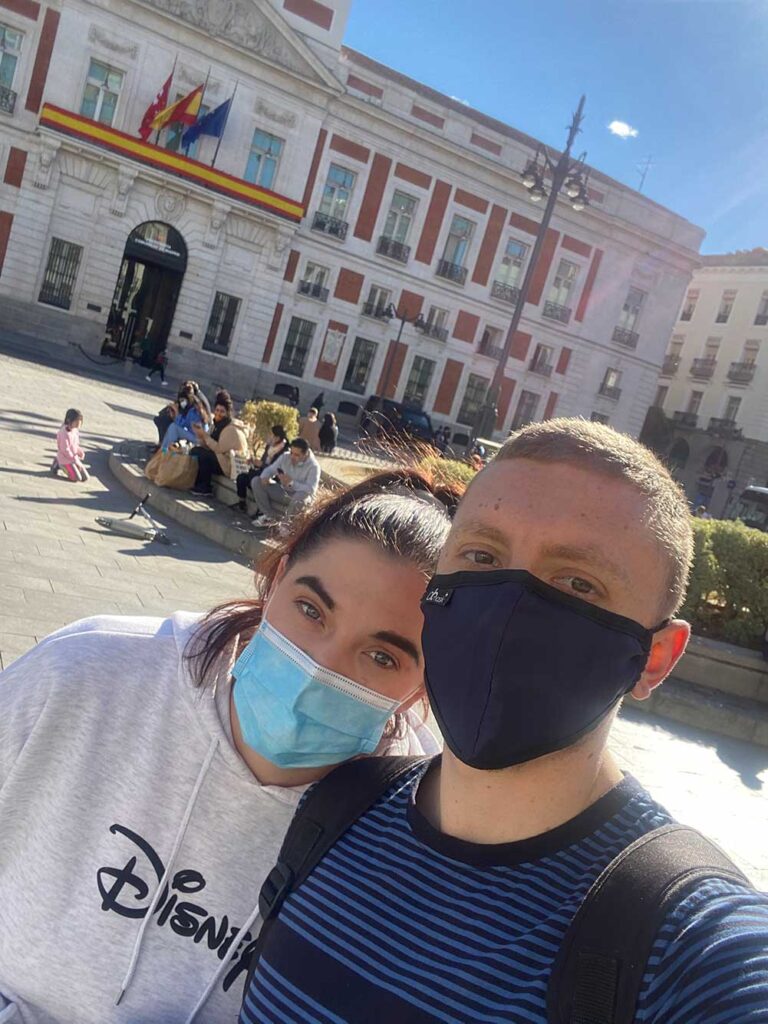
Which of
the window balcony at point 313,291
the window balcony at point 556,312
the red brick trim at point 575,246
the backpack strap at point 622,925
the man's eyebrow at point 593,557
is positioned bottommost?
the backpack strap at point 622,925

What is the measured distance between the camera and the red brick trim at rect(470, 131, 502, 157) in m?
33.9

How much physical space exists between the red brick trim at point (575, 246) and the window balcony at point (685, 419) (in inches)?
566

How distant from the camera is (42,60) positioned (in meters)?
27.7

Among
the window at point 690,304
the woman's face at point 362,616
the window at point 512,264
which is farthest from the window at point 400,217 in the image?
the woman's face at point 362,616

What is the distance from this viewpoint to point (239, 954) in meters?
1.68

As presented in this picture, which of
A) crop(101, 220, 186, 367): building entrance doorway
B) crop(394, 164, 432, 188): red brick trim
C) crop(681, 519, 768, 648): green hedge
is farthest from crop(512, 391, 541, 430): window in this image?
crop(681, 519, 768, 648): green hedge

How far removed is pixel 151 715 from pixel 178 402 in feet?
38.4

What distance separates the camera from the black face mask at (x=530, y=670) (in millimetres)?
1444

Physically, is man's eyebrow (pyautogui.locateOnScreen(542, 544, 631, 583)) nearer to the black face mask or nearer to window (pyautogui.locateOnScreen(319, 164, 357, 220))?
the black face mask

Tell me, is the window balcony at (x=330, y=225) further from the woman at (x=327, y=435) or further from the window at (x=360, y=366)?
the woman at (x=327, y=435)

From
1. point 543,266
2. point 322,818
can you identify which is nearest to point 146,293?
point 543,266

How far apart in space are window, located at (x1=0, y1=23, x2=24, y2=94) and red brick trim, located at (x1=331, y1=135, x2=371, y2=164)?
35.5ft

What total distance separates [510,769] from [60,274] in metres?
31.3

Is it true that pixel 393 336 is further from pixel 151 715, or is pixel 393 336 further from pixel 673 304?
pixel 151 715
